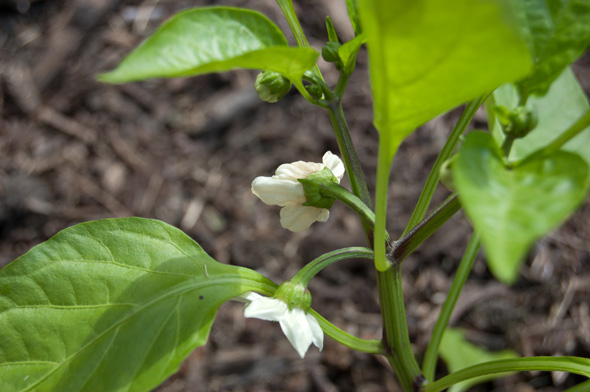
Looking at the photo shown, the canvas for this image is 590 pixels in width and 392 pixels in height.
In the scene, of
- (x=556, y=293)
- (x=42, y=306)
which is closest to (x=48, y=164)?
(x=42, y=306)

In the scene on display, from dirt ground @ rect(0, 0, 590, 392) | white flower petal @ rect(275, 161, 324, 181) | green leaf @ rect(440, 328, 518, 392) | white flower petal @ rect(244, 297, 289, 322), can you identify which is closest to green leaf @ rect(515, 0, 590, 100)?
white flower petal @ rect(275, 161, 324, 181)

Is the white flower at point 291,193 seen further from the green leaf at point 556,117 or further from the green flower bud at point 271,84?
the green leaf at point 556,117

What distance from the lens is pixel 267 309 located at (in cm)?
62

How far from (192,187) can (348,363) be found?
734 mm

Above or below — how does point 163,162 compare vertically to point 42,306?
below

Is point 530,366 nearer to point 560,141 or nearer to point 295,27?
point 560,141

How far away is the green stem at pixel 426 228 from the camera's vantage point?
1.98ft

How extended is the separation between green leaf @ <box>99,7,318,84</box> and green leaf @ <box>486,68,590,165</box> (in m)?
0.40

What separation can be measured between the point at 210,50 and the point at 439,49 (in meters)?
0.21

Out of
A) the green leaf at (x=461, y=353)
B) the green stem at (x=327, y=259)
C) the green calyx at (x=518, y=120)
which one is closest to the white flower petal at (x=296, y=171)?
the green stem at (x=327, y=259)

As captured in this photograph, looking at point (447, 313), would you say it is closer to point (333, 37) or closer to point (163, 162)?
point (333, 37)

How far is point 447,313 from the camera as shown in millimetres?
873

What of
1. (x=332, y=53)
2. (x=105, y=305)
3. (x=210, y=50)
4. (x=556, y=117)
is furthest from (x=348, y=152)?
(x=556, y=117)

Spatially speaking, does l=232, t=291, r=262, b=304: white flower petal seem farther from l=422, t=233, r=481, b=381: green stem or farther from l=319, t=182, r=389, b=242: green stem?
l=422, t=233, r=481, b=381: green stem
